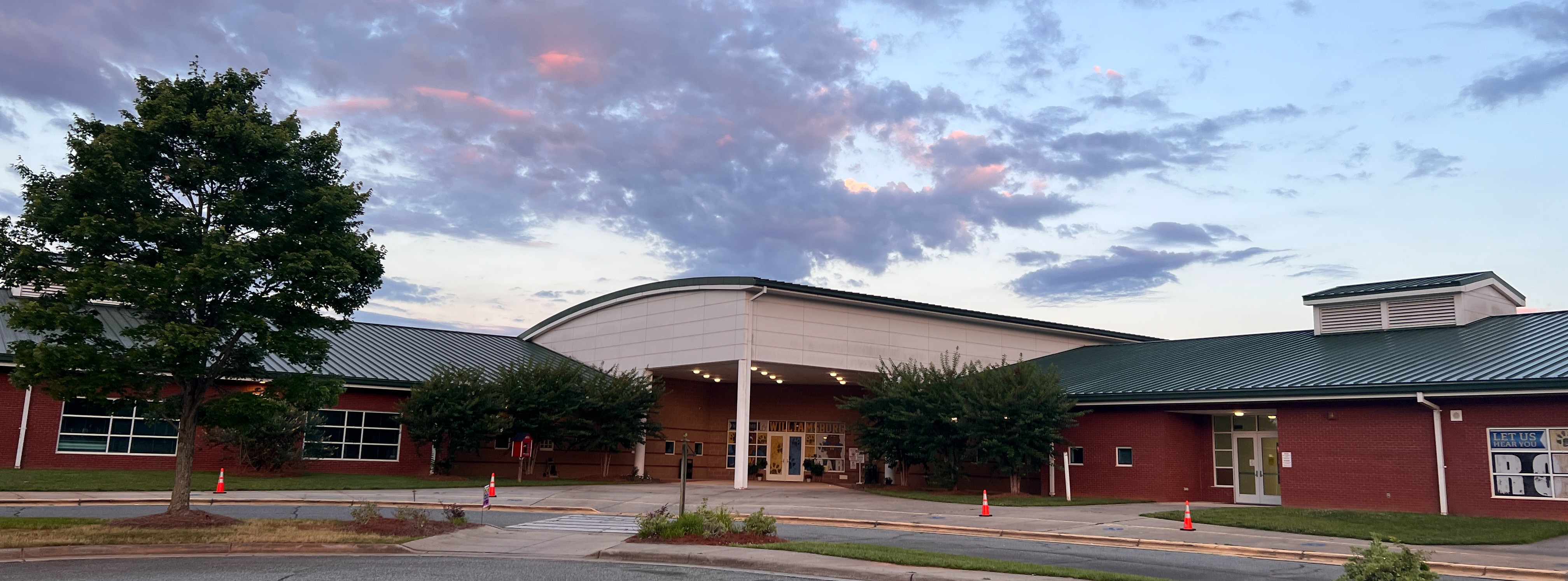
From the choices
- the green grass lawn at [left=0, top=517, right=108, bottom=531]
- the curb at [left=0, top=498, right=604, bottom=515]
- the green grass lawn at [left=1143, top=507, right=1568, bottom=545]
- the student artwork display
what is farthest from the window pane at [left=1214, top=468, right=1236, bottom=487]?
the green grass lawn at [left=0, top=517, right=108, bottom=531]

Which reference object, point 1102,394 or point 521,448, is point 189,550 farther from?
point 1102,394

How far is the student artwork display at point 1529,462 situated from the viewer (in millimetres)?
22672

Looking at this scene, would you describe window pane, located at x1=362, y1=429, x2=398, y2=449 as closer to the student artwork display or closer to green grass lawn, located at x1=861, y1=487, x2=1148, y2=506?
green grass lawn, located at x1=861, y1=487, x2=1148, y2=506

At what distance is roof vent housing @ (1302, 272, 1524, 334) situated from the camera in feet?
99.2

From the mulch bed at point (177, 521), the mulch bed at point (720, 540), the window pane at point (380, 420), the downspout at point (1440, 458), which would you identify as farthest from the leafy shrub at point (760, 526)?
the window pane at point (380, 420)

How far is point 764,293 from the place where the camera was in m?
32.5

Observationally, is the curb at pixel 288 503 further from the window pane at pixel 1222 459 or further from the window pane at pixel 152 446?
the window pane at pixel 1222 459

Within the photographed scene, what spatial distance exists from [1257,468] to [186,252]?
1047 inches

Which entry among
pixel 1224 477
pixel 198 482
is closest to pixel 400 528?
pixel 198 482

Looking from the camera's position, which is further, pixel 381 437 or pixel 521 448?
pixel 381 437

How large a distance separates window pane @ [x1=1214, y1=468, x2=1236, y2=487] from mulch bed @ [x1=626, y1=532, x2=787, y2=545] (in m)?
18.5

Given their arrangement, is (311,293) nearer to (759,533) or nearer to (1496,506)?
(759,533)

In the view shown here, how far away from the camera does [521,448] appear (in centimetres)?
3359

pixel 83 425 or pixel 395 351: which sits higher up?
pixel 395 351
